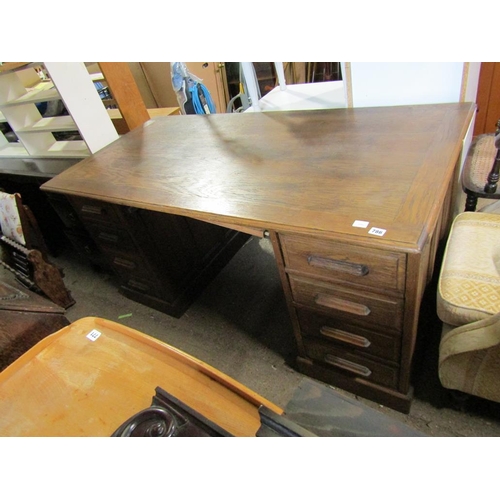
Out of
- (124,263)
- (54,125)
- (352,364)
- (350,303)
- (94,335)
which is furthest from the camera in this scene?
(54,125)

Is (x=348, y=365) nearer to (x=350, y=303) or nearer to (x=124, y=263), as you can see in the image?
(x=350, y=303)

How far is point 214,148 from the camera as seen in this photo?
1297mm

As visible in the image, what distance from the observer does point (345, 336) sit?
1.00m

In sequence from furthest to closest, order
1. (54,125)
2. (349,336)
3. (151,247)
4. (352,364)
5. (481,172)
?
(54,125)
(151,247)
(481,172)
(352,364)
(349,336)

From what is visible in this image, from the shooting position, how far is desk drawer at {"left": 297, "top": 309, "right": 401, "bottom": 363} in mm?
942

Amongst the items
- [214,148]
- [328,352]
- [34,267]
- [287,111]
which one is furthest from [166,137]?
[328,352]

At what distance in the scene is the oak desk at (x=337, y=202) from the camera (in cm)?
75

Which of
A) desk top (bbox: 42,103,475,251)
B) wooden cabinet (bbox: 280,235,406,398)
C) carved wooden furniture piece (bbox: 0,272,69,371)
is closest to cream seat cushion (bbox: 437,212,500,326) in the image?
wooden cabinet (bbox: 280,235,406,398)

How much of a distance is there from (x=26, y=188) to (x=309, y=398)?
2.38 metres

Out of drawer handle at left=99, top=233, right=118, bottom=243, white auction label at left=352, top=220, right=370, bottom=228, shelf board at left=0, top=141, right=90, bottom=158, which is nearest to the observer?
white auction label at left=352, top=220, right=370, bottom=228

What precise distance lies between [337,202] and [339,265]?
0.54 ft

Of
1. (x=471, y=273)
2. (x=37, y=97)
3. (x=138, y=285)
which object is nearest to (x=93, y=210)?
(x=138, y=285)

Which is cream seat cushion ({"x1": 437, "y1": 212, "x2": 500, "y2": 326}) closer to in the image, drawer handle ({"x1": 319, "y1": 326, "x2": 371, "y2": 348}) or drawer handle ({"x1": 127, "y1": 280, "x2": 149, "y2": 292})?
drawer handle ({"x1": 319, "y1": 326, "x2": 371, "y2": 348})

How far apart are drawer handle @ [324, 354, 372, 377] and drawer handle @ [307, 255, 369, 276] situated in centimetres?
46
